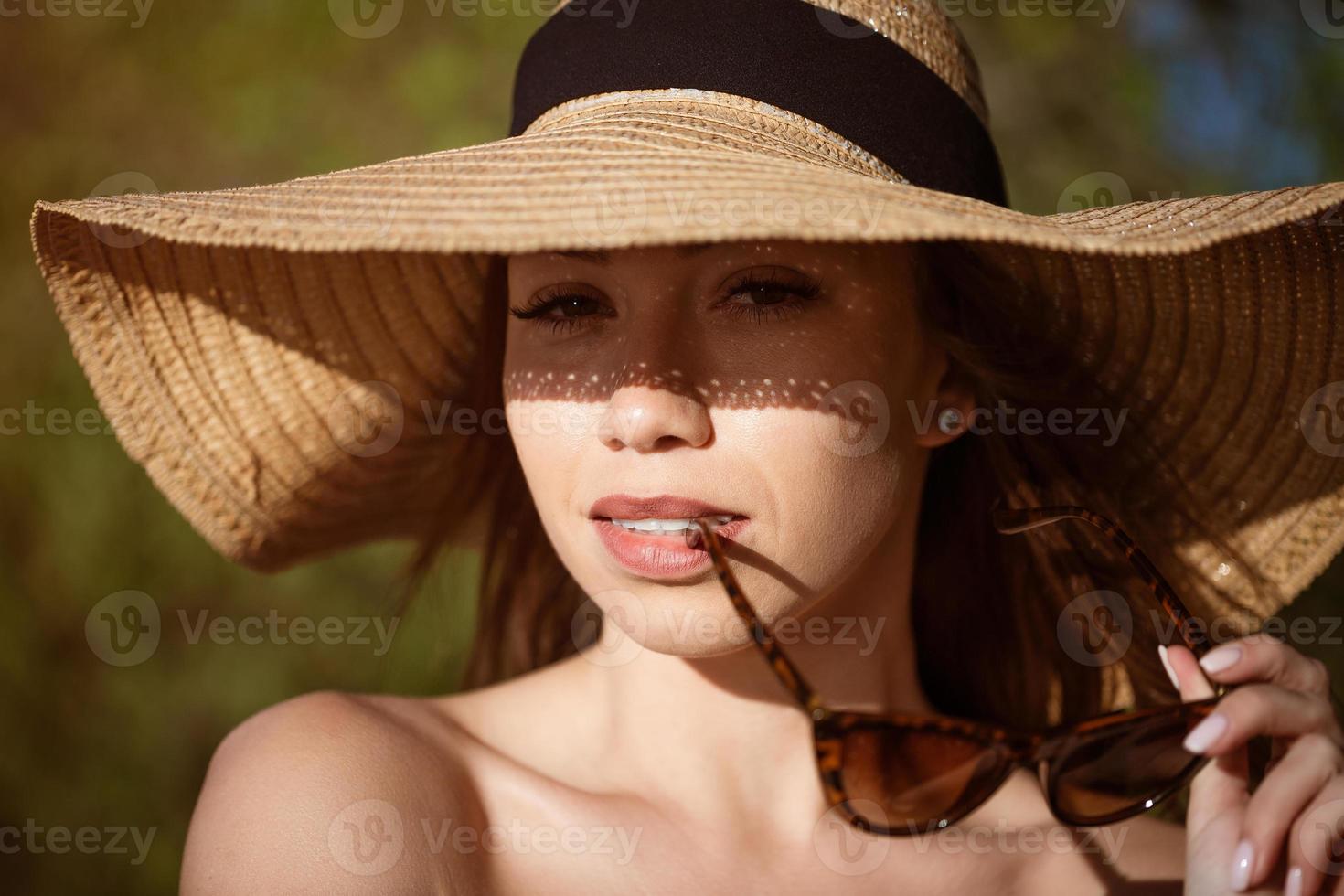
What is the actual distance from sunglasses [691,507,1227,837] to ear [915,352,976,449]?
46 cm

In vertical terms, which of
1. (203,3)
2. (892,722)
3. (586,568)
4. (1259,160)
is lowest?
(892,722)

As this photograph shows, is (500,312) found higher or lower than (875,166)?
lower

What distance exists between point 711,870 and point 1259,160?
99.5 inches

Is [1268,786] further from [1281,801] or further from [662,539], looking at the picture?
[662,539]

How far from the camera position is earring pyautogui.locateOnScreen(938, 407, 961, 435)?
1631 mm

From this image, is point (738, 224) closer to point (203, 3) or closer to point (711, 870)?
point (711, 870)

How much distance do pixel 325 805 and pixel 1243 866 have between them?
3.46 feet

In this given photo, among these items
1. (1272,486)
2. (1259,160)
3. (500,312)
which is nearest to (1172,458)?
(1272,486)

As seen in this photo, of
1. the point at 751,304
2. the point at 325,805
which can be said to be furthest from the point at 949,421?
the point at 325,805

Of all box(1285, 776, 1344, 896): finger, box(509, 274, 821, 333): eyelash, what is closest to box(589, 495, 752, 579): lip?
box(509, 274, 821, 333): eyelash

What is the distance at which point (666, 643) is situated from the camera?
1394mm

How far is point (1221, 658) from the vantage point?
1.32m

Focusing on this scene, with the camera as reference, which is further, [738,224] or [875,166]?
[875,166]

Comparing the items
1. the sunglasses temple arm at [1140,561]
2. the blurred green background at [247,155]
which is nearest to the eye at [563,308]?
the sunglasses temple arm at [1140,561]
